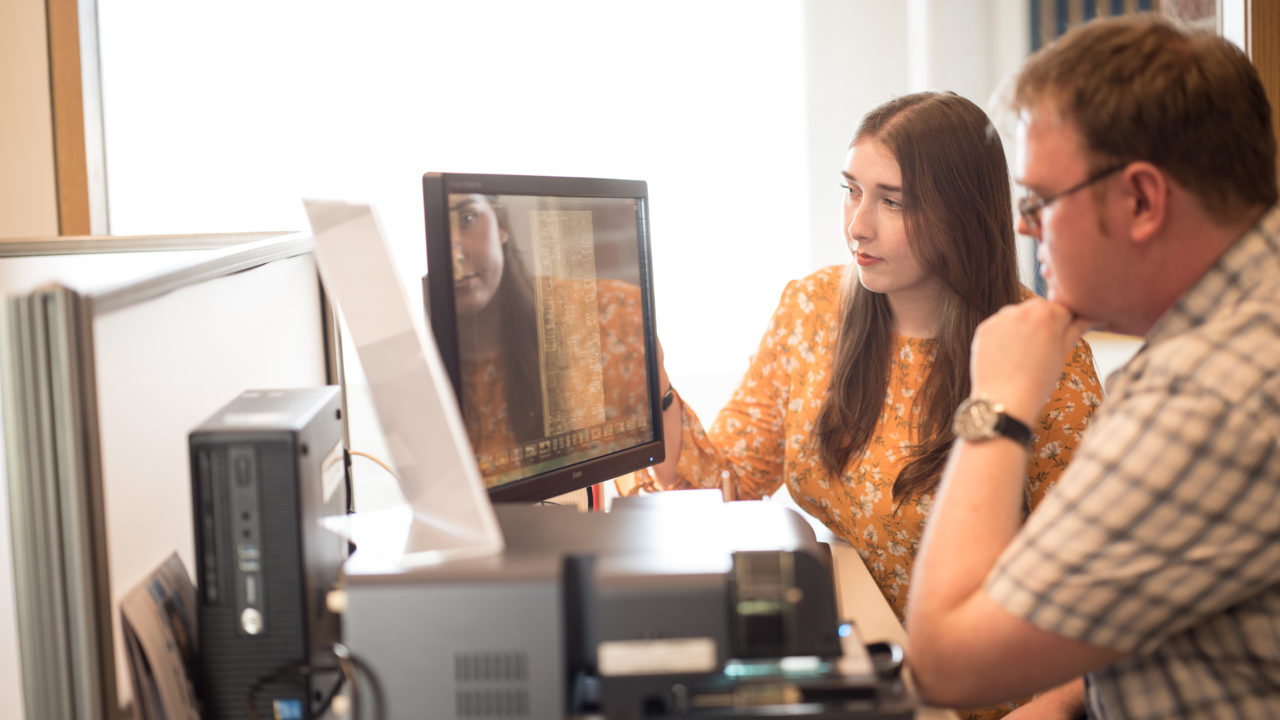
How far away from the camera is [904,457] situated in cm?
146

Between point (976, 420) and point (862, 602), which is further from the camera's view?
point (862, 602)

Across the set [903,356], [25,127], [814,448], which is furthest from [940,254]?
[25,127]

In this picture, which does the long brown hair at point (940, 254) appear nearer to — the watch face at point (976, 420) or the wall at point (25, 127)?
the watch face at point (976, 420)

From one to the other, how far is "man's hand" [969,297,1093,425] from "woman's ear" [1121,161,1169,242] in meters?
0.12

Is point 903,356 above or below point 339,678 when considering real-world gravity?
above

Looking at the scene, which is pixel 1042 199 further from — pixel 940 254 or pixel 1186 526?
pixel 940 254

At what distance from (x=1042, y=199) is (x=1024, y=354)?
139 mm

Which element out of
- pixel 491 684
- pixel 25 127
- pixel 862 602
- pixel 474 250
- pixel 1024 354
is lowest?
pixel 862 602

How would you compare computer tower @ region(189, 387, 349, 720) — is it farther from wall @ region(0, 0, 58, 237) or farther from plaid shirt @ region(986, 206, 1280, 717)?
wall @ region(0, 0, 58, 237)

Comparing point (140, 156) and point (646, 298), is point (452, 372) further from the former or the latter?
point (140, 156)

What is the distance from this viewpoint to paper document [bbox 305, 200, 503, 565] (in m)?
0.79

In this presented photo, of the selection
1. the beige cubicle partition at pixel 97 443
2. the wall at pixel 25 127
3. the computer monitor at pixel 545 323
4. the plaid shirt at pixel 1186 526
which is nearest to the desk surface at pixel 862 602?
the plaid shirt at pixel 1186 526

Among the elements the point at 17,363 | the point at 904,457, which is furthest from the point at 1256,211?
the point at 17,363

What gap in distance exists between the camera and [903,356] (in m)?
1.54
